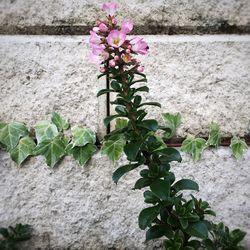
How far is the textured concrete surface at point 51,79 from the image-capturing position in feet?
3.62

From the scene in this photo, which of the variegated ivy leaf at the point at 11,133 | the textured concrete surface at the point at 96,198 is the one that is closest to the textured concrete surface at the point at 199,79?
the textured concrete surface at the point at 96,198

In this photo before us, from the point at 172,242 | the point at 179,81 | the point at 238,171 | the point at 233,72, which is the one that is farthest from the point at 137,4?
the point at 172,242

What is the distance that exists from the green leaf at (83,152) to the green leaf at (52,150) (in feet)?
0.12

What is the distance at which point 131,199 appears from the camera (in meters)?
1.10

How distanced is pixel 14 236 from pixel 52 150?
30cm

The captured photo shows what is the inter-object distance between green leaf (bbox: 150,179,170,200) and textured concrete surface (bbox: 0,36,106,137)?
376 mm

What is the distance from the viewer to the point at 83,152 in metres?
1.08

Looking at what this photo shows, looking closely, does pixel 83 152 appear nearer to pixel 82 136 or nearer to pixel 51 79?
pixel 82 136

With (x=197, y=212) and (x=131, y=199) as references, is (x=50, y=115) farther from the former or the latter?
(x=197, y=212)

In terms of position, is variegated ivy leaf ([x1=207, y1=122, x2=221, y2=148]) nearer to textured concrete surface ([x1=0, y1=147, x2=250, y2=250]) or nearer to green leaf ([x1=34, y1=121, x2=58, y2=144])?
textured concrete surface ([x1=0, y1=147, x2=250, y2=250])

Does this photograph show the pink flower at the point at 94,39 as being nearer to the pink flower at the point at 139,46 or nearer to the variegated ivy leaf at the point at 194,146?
the pink flower at the point at 139,46

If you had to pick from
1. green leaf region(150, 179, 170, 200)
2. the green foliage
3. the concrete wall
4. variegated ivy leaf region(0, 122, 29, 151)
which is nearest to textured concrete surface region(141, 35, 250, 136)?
the concrete wall

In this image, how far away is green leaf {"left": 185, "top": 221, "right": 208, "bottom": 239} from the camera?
0.83 meters

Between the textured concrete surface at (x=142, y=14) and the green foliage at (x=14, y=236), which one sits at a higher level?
the textured concrete surface at (x=142, y=14)
